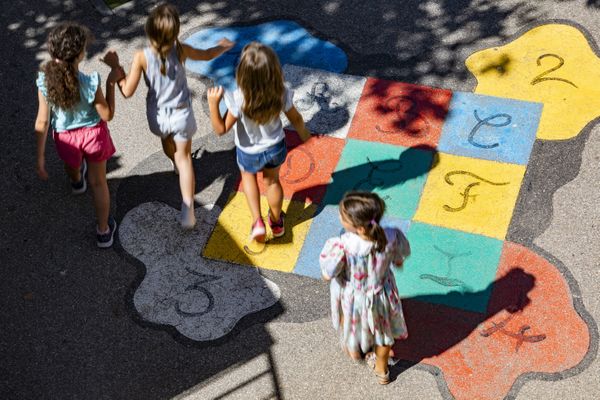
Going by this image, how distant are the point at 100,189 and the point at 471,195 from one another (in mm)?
2740

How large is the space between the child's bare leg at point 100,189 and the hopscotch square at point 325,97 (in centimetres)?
171

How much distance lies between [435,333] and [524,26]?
3497 millimetres

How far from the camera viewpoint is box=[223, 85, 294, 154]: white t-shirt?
555 cm

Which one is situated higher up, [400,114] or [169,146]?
[169,146]

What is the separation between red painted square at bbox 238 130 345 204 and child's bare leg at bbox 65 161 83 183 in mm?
1270

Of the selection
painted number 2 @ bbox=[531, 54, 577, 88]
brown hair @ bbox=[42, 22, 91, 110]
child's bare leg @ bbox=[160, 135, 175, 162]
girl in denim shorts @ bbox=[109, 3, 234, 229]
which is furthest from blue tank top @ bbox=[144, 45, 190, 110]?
painted number 2 @ bbox=[531, 54, 577, 88]

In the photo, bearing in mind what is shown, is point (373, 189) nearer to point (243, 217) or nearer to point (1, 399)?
point (243, 217)

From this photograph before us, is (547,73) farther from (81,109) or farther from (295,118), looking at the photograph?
(81,109)

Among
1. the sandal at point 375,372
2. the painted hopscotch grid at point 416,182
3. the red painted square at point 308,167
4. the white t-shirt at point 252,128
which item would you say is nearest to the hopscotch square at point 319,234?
the painted hopscotch grid at point 416,182

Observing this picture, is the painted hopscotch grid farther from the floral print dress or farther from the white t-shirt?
the white t-shirt

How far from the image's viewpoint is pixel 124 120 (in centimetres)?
750

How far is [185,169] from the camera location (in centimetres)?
636

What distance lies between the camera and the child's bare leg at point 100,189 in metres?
6.22

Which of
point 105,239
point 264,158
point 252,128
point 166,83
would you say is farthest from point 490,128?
point 105,239
